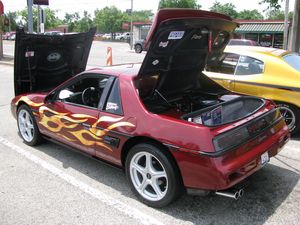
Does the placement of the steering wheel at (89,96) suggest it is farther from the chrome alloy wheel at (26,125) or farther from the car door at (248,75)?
the car door at (248,75)

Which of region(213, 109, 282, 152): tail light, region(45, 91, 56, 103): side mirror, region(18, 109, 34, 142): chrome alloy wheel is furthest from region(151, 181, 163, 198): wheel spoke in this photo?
region(18, 109, 34, 142): chrome alloy wheel

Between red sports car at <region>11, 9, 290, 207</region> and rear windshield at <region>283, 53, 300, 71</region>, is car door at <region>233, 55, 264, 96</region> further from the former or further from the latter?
red sports car at <region>11, 9, 290, 207</region>

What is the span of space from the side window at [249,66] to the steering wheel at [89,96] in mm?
2831

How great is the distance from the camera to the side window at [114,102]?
13.6ft

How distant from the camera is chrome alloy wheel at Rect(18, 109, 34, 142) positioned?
5.80 meters

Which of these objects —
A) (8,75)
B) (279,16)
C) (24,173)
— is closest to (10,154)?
(24,173)

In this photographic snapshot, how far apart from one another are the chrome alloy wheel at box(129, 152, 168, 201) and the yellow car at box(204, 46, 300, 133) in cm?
243

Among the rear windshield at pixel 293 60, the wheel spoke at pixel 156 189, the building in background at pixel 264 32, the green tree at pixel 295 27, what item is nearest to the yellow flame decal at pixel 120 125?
the wheel spoke at pixel 156 189

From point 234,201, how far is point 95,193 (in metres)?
1.56

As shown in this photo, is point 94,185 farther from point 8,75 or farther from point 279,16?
point 279,16

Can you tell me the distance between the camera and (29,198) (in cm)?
414

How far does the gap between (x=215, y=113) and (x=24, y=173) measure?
261cm

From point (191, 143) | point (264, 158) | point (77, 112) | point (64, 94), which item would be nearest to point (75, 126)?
point (77, 112)

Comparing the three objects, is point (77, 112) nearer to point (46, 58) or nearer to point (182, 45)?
point (182, 45)
